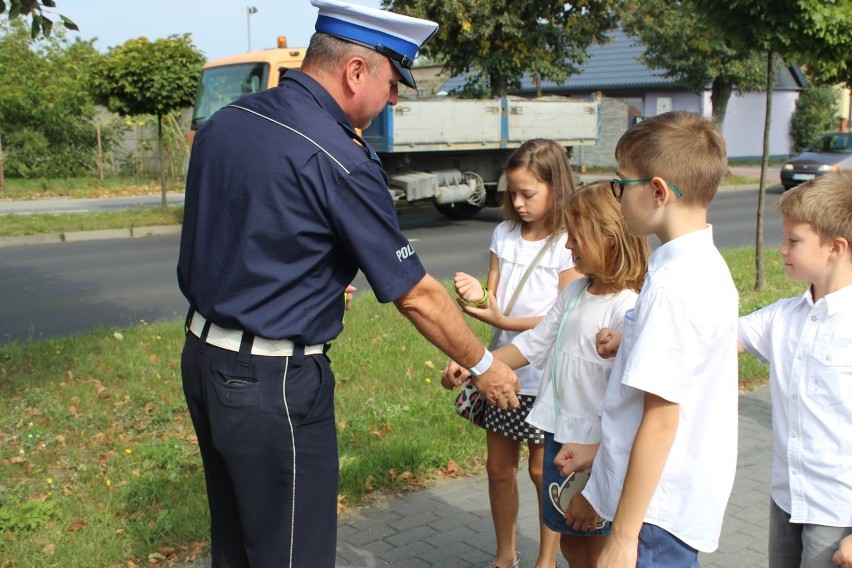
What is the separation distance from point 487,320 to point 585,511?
1072mm

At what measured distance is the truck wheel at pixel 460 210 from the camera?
1833cm

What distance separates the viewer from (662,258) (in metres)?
2.25

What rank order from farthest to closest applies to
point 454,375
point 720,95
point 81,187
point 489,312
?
1. point 720,95
2. point 81,187
3. point 489,312
4. point 454,375

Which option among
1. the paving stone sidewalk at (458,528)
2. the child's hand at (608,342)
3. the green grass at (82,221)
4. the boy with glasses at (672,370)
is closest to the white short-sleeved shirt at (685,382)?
the boy with glasses at (672,370)

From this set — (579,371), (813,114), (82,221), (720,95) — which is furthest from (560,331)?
(813,114)

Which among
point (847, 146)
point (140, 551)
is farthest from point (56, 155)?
point (140, 551)

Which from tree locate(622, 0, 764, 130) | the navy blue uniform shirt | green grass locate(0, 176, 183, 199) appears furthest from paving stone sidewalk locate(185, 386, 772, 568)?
tree locate(622, 0, 764, 130)

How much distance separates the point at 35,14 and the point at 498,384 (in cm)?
410

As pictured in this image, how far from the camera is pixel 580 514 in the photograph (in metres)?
2.71

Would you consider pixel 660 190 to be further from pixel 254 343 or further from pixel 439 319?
pixel 254 343

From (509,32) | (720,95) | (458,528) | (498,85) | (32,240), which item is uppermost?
(509,32)

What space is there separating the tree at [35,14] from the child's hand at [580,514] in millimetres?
4240

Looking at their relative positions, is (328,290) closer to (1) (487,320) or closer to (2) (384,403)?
(1) (487,320)

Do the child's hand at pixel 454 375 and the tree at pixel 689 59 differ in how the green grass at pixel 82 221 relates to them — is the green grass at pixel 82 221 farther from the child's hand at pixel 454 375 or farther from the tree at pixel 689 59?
the tree at pixel 689 59
